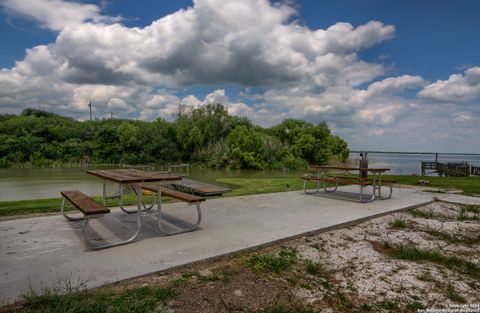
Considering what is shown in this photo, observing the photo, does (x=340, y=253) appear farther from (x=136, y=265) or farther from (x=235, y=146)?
(x=235, y=146)

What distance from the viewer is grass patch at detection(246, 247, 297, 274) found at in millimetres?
3158

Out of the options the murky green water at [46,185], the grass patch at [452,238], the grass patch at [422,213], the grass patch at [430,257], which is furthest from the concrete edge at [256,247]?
the murky green water at [46,185]

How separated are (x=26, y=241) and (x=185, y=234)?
194 centimetres

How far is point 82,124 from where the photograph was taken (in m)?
43.0

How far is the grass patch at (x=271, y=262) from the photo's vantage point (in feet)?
10.4

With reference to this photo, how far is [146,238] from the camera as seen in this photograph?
405 centimetres

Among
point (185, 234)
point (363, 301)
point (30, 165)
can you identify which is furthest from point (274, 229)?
point (30, 165)

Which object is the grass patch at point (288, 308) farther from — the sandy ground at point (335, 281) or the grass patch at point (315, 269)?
the grass patch at point (315, 269)

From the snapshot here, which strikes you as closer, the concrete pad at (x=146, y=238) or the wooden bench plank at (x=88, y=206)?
the concrete pad at (x=146, y=238)

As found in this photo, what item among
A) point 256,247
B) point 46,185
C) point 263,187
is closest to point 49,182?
point 46,185

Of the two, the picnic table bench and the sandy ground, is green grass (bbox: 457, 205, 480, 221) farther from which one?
the picnic table bench

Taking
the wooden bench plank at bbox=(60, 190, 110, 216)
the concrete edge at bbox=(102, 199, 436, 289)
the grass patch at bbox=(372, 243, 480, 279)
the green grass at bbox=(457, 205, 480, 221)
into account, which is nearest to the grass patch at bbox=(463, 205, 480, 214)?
the green grass at bbox=(457, 205, 480, 221)

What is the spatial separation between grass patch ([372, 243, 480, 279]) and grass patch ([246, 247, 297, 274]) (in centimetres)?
124

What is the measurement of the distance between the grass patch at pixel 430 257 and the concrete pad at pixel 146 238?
3.35ft
